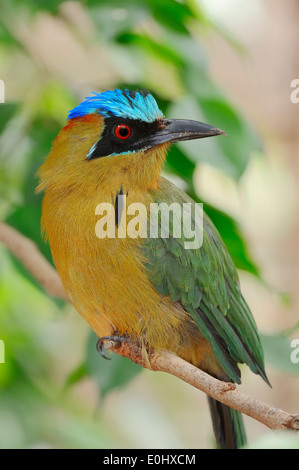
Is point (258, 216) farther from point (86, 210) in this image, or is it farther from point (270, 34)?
point (86, 210)

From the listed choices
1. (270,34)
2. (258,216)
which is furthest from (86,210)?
(270,34)

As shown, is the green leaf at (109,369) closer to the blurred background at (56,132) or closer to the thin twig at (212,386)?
the blurred background at (56,132)

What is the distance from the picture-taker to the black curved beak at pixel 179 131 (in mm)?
951

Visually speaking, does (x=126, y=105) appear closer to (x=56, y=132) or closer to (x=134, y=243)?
(x=134, y=243)

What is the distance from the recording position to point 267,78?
9.89 feet

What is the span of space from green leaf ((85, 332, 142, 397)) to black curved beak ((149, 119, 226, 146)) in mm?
433

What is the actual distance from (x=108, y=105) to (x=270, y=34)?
217 cm

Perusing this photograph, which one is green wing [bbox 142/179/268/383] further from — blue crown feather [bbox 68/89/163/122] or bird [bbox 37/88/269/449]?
blue crown feather [bbox 68/89/163/122]

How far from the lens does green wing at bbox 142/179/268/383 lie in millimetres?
1047

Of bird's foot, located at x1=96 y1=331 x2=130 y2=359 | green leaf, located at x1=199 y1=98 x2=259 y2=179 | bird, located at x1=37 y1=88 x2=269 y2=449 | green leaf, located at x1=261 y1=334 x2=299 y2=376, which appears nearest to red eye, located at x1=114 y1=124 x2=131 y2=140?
bird, located at x1=37 y1=88 x2=269 y2=449

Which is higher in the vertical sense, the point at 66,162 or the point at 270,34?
the point at 270,34

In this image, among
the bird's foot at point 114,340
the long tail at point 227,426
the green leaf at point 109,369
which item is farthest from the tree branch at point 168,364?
the long tail at point 227,426

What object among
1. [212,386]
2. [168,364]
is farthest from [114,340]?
[212,386]

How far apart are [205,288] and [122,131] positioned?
287 millimetres
